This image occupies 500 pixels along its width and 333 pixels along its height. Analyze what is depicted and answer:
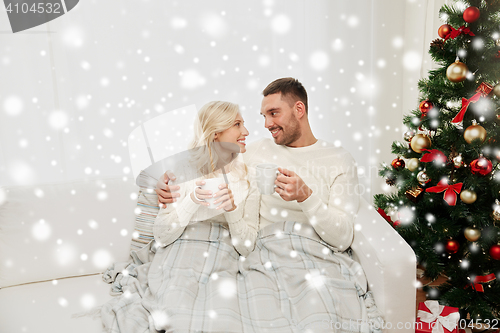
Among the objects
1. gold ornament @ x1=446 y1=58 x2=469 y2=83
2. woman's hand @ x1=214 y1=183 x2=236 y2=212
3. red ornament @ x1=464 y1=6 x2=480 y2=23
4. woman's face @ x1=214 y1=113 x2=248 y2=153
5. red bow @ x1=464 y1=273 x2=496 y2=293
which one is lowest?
red bow @ x1=464 y1=273 x2=496 y2=293

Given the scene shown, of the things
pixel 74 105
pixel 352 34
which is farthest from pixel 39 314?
pixel 352 34

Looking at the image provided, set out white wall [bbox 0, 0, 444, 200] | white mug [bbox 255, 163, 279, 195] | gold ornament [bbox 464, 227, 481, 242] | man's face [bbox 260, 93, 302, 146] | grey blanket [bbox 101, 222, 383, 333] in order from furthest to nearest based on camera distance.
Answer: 1. white wall [bbox 0, 0, 444, 200]
2. man's face [bbox 260, 93, 302, 146]
3. gold ornament [bbox 464, 227, 481, 242]
4. white mug [bbox 255, 163, 279, 195]
5. grey blanket [bbox 101, 222, 383, 333]

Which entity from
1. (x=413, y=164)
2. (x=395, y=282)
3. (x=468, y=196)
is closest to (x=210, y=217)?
(x=395, y=282)

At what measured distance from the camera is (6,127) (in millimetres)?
2141

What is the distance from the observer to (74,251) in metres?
1.62

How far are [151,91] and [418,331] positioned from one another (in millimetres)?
1878

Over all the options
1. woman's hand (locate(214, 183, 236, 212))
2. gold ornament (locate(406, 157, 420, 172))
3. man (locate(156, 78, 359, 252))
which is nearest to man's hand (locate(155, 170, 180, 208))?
man (locate(156, 78, 359, 252))

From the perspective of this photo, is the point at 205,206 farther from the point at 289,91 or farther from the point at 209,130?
the point at 289,91

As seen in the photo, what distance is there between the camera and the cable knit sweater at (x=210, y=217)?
A: 149 cm

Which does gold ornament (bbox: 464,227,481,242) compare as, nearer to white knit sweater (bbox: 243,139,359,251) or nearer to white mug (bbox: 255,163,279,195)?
white knit sweater (bbox: 243,139,359,251)

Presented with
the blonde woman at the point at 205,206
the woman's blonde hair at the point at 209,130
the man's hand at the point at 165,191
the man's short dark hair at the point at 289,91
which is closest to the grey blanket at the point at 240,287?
the blonde woman at the point at 205,206

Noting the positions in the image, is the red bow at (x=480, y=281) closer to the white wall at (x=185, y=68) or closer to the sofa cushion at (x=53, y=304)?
the white wall at (x=185, y=68)

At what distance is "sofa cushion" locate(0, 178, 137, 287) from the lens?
1.57 m

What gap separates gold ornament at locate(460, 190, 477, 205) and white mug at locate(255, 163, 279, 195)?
78 centimetres
